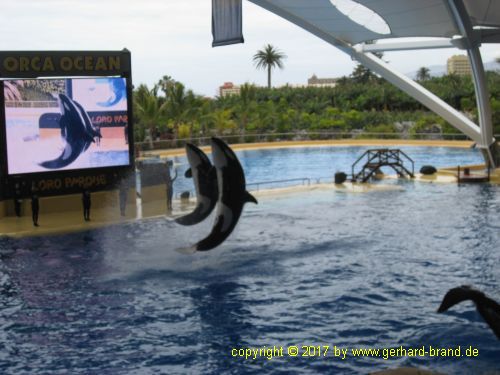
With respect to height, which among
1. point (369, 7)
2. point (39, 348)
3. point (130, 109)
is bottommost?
point (39, 348)

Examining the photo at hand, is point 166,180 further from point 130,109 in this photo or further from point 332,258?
point 332,258

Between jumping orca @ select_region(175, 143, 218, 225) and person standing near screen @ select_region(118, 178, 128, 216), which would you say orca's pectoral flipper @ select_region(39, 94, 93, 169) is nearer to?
person standing near screen @ select_region(118, 178, 128, 216)

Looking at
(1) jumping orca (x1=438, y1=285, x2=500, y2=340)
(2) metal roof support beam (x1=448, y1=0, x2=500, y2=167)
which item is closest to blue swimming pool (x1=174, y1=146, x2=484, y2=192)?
(2) metal roof support beam (x1=448, y1=0, x2=500, y2=167)

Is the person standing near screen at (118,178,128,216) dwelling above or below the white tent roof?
below

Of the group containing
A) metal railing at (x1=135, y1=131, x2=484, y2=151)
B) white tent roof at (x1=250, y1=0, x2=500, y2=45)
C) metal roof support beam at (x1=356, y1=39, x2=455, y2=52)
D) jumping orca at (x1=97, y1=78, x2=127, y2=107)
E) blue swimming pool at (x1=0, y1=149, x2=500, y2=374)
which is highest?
white tent roof at (x1=250, y1=0, x2=500, y2=45)

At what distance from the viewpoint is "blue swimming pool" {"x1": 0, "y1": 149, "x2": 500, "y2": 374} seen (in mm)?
8602

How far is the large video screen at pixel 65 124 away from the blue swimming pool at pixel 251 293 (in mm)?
3036

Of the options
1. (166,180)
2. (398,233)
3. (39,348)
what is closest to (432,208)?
(398,233)

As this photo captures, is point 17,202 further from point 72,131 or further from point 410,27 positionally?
point 410,27

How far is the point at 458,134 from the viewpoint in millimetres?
38812

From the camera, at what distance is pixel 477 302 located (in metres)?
6.98

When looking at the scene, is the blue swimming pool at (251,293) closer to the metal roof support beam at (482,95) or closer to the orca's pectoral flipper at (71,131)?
the orca's pectoral flipper at (71,131)

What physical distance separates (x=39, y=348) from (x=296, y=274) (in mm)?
5035

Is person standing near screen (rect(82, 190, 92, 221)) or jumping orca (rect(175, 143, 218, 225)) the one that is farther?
person standing near screen (rect(82, 190, 92, 221))
